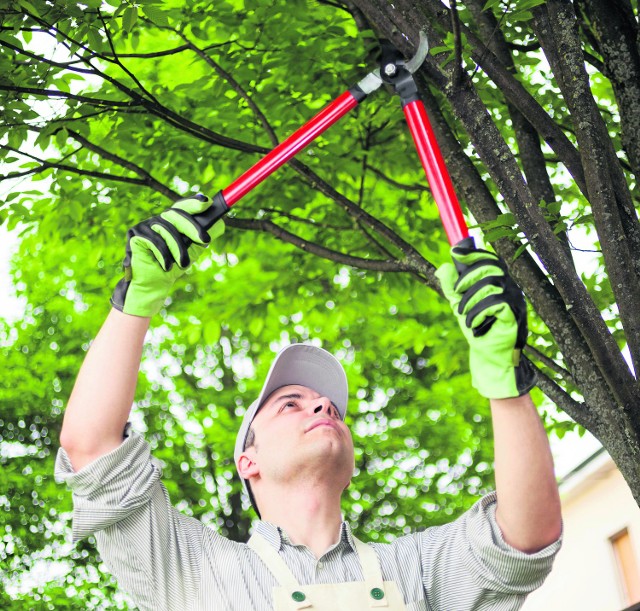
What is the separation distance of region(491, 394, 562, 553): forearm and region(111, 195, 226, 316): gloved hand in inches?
37.2

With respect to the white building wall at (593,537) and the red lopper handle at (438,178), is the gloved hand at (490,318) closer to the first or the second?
the red lopper handle at (438,178)

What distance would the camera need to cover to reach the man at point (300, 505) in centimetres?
231

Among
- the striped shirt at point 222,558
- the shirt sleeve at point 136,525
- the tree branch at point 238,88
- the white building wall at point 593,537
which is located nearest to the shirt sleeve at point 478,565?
the striped shirt at point 222,558

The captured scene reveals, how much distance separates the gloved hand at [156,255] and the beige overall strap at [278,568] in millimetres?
707

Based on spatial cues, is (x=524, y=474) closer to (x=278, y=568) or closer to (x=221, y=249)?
(x=278, y=568)

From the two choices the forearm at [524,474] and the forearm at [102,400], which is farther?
the forearm at [102,400]

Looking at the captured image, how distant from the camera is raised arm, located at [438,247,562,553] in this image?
224 centimetres

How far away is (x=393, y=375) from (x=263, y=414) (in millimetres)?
9549

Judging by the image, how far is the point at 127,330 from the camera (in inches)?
102

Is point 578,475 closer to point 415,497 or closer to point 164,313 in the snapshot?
point 415,497

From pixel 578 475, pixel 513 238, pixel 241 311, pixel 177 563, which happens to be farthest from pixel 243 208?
pixel 578 475

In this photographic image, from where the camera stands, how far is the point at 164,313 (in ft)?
39.5

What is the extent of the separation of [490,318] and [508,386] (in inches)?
Answer: 6.7

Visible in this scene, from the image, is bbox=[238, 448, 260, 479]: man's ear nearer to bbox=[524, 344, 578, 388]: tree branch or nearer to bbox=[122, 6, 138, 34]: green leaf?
bbox=[524, 344, 578, 388]: tree branch
